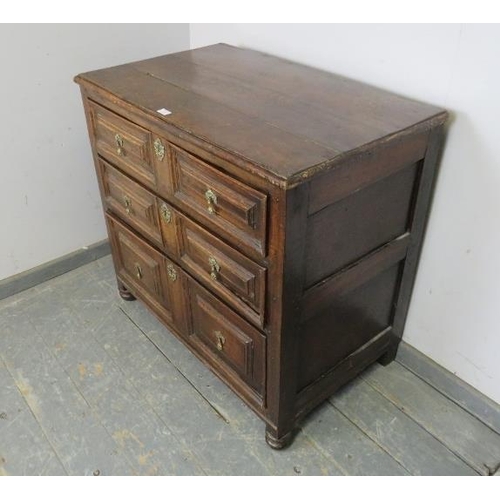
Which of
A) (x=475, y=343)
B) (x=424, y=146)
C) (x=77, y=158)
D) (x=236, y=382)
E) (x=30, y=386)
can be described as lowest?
(x=30, y=386)

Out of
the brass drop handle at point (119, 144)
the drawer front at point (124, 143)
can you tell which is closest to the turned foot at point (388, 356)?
the drawer front at point (124, 143)

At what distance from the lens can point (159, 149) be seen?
1253 millimetres

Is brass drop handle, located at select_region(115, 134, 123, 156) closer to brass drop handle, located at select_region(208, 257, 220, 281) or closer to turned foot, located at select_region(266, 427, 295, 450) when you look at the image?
brass drop handle, located at select_region(208, 257, 220, 281)

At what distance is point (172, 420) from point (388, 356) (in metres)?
0.70

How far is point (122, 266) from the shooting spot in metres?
1.80

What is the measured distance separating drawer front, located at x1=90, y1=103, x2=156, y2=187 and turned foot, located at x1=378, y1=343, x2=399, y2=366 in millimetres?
893

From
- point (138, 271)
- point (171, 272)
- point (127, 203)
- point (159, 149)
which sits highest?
point (159, 149)

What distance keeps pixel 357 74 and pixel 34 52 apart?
102 cm

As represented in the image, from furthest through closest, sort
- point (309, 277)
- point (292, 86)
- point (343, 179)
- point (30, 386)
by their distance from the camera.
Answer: point (30, 386)
point (292, 86)
point (309, 277)
point (343, 179)

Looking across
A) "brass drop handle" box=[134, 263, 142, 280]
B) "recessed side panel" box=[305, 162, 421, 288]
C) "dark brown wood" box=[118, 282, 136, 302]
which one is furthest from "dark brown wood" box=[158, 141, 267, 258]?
"dark brown wood" box=[118, 282, 136, 302]

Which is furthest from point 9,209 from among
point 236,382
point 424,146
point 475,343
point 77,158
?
point 475,343

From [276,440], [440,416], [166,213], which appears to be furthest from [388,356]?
[166,213]

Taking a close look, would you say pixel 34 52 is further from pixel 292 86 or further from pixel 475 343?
pixel 475 343

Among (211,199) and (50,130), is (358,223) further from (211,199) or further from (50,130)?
(50,130)
